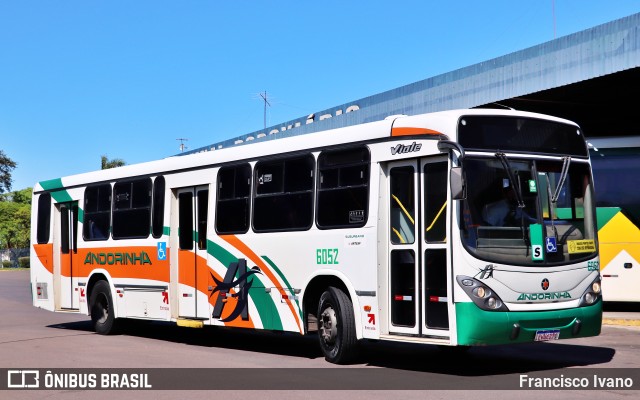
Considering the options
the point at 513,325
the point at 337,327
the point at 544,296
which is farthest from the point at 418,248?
the point at 337,327

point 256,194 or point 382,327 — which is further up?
point 256,194

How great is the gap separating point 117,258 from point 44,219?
3.20 meters

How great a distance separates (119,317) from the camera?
17.6m

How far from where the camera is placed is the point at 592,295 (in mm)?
11523

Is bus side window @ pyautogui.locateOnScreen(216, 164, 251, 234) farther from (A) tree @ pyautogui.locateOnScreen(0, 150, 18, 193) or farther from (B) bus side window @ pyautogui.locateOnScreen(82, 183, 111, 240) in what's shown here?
(A) tree @ pyautogui.locateOnScreen(0, 150, 18, 193)

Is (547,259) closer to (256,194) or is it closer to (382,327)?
(382,327)

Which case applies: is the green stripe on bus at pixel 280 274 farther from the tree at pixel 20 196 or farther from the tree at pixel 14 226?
the tree at pixel 20 196

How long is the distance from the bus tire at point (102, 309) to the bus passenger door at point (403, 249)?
25.4 ft

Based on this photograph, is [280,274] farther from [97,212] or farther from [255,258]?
[97,212]

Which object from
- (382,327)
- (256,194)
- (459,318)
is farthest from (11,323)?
(459,318)

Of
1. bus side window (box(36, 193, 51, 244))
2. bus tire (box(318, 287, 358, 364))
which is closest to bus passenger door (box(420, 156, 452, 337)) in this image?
bus tire (box(318, 287, 358, 364))

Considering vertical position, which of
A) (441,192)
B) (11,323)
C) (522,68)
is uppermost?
(522,68)

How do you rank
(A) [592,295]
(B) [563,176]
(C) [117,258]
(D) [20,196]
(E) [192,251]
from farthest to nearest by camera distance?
(D) [20,196]
(C) [117,258]
(E) [192,251]
(B) [563,176]
(A) [592,295]

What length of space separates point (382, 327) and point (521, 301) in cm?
189
